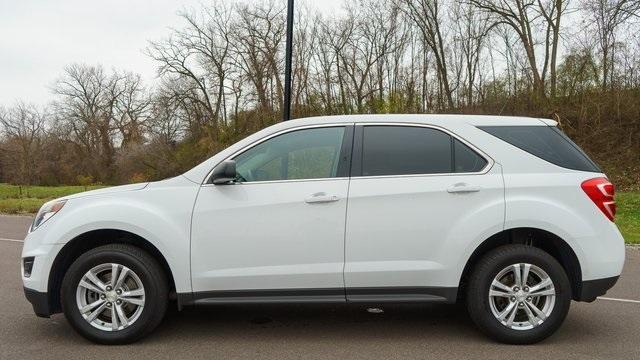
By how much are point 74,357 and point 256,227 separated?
1.66 metres

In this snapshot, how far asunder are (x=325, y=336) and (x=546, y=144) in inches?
96.2

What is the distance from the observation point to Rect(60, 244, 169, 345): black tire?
4.23 meters

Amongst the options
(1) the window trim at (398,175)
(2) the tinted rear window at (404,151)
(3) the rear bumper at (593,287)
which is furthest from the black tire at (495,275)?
(2) the tinted rear window at (404,151)

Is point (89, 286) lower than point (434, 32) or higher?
lower

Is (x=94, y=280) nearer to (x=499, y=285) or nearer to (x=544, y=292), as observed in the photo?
(x=499, y=285)

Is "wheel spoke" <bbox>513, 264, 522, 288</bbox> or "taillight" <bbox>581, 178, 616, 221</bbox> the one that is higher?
"taillight" <bbox>581, 178, 616, 221</bbox>

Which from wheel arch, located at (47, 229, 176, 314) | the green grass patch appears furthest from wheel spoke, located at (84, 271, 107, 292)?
the green grass patch

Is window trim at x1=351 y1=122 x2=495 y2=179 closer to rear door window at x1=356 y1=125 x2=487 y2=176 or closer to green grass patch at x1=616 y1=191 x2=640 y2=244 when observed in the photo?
rear door window at x1=356 y1=125 x2=487 y2=176

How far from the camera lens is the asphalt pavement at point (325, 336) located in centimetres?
414

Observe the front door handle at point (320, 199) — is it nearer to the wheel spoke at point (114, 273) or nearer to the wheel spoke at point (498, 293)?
the wheel spoke at point (498, 293)

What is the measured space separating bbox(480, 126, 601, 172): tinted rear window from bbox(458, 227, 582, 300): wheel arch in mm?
602

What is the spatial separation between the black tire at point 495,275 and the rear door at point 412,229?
21cm

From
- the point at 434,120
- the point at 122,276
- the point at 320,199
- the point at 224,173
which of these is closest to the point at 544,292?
the point at 434,120

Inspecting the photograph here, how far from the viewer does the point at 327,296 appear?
4270 mm
